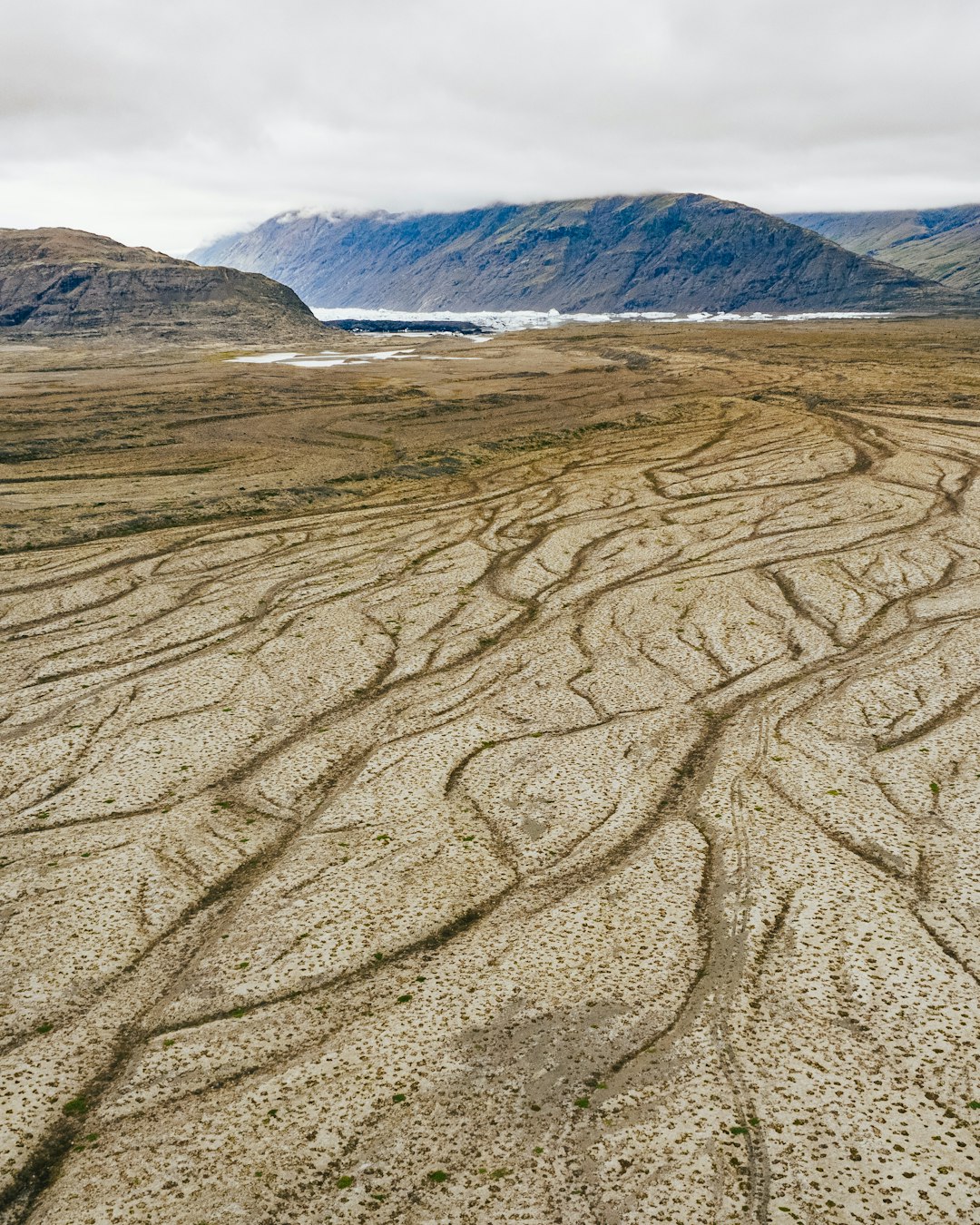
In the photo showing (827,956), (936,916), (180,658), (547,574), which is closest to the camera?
(827,956)

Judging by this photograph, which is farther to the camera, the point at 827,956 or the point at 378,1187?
the point at 827,956

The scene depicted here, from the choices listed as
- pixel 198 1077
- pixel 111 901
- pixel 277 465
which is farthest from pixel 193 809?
pixel 277 465

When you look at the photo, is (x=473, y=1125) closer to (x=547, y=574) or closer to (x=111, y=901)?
(x=111, y=901)

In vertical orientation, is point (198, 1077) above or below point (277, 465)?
below

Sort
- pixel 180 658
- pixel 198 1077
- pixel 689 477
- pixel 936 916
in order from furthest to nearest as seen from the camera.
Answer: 1. pixel 689 477
2. pixel 180 658
3. pixel 936 916
4. pixel 198 1077

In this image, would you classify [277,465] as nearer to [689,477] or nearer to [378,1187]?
[689,477]

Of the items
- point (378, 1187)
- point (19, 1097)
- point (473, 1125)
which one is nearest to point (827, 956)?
point (473, 1125)
